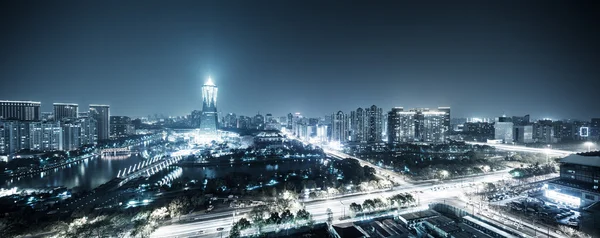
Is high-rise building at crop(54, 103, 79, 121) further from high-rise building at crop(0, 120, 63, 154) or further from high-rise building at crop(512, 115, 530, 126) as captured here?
high-rise building at crop(512, 115, 530, 126)

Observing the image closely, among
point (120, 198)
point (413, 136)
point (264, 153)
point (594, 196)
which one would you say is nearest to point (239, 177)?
point (120, 198)

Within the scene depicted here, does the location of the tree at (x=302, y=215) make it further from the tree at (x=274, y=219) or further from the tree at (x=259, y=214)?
the tree at (x=259, y=214)

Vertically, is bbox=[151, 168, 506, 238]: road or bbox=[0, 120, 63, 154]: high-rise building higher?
bbox=[0, 120, 63, 154]: high-rise building

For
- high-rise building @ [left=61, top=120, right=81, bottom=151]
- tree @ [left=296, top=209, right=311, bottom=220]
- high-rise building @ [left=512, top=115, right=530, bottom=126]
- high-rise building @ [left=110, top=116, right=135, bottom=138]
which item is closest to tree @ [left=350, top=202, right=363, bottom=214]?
tree @ [left=296, top=209, right=311, bottom=220]

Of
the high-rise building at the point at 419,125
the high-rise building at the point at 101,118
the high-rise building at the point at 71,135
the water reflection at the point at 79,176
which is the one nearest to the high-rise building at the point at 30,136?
the high-rise building at the point at 71,135

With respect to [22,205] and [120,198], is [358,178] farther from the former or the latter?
[22,205]
